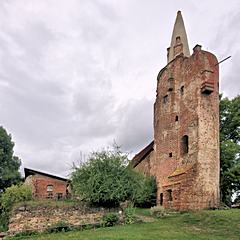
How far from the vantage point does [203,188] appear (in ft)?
95.2

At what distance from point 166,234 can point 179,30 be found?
27.7 metres

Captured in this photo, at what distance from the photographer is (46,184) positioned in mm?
42219

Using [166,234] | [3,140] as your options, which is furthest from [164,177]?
[3,140]

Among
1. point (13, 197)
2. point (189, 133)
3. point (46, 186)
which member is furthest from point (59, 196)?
point (189, 133)

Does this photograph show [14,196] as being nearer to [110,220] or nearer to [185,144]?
[110,220]

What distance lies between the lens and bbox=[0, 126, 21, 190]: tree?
48375 mm

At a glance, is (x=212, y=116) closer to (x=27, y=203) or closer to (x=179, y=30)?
(x=179, y=30)

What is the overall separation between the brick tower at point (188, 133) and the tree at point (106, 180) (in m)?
4.71

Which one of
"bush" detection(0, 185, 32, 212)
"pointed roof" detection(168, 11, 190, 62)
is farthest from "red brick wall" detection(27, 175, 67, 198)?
"pointed roof" detection(168, 11, 190, 62)

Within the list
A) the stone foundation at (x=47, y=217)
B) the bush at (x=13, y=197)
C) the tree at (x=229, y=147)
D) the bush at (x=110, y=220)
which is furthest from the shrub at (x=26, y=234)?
the tree at (x=229, y=147)

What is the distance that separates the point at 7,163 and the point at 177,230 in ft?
118

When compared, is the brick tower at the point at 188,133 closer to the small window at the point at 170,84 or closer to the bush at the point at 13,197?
the small window at the point at 170,84

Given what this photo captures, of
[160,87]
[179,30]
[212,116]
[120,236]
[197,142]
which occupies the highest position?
[179,30]

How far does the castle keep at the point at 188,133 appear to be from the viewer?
29.4m
